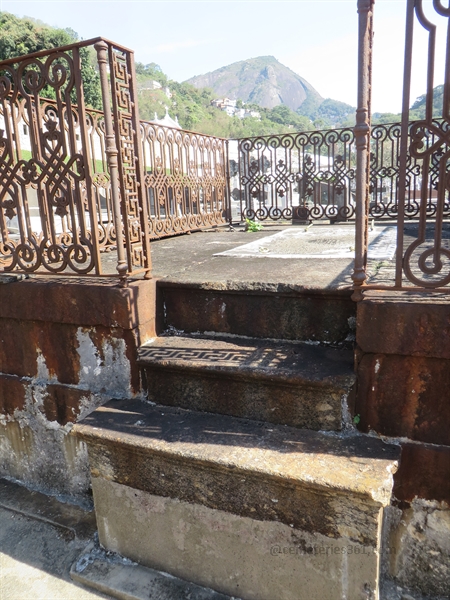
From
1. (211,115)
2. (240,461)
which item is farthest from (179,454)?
(211,115)

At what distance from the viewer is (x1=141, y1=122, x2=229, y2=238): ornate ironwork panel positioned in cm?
512

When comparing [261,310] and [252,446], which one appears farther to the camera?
[261,310]

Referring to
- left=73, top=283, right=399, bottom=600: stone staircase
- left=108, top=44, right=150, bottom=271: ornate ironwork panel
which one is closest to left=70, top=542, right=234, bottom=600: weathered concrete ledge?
left=73, top=283, right=399, bottom=600: stone staircase

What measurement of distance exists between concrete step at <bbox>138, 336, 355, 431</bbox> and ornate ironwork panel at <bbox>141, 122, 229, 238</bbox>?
2.52m

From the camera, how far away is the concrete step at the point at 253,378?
7.20 ft

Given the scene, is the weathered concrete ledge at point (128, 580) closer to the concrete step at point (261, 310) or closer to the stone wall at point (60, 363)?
the stone wall at point (60, 363)

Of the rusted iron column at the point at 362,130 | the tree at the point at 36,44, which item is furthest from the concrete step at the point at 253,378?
the tree at the point at 36,44

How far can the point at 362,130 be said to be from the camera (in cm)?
199

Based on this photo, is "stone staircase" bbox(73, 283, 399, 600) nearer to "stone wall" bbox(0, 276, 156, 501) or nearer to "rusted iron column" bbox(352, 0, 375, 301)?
"stone wall" bbox(0, 276, 156, 501)

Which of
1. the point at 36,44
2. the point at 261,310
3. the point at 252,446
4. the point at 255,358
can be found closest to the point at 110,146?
the point at 261,310

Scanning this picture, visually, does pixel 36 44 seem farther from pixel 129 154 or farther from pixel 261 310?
pixel 261 310

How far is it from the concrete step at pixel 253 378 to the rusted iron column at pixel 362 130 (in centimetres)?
43

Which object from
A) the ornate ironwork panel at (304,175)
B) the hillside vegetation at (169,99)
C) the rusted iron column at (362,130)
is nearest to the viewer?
the rusted iron column at (362,130)

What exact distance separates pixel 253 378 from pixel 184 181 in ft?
13.1
